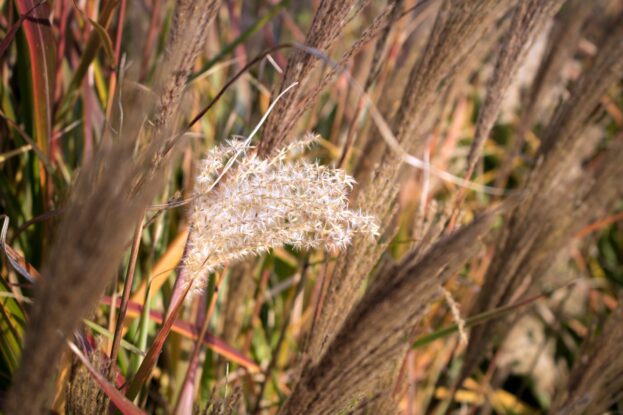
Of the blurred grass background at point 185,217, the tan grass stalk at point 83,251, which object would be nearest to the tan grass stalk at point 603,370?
the blurred grass background at point 185,217

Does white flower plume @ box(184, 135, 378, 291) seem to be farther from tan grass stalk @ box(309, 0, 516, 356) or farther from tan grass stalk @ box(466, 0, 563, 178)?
tan grass stalk @ box(466, 0, 563, 178)

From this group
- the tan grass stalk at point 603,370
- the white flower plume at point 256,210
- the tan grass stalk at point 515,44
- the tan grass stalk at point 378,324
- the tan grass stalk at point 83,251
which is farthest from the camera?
the tan grass stalk at point 603,370

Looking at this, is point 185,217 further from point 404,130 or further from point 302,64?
point 302,64

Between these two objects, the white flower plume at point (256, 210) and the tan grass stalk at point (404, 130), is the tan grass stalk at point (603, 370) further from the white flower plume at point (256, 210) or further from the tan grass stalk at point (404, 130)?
the white flower plume at point (256, 210)

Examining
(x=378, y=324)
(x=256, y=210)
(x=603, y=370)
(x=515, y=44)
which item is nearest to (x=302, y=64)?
(x=256, y=210)

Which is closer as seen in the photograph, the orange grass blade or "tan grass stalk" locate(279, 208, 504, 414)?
"tan grass stalk" locate(279, 208, 504, 414)

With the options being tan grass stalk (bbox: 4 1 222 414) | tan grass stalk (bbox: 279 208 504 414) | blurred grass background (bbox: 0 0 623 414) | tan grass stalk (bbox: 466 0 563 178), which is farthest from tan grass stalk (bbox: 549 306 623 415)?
tan grass stalk (bbox: 4 1 222 414)

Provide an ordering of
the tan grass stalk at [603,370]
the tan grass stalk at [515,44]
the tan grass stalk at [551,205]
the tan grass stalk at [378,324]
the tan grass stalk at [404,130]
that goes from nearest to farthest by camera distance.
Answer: the tan grass stalk at [378,324]
the tan grass stalk at [404,130]
the tan grass stalk at [515,44]
the tan grass stalk at [603,370]
the tan grass stalk at [551,205]
